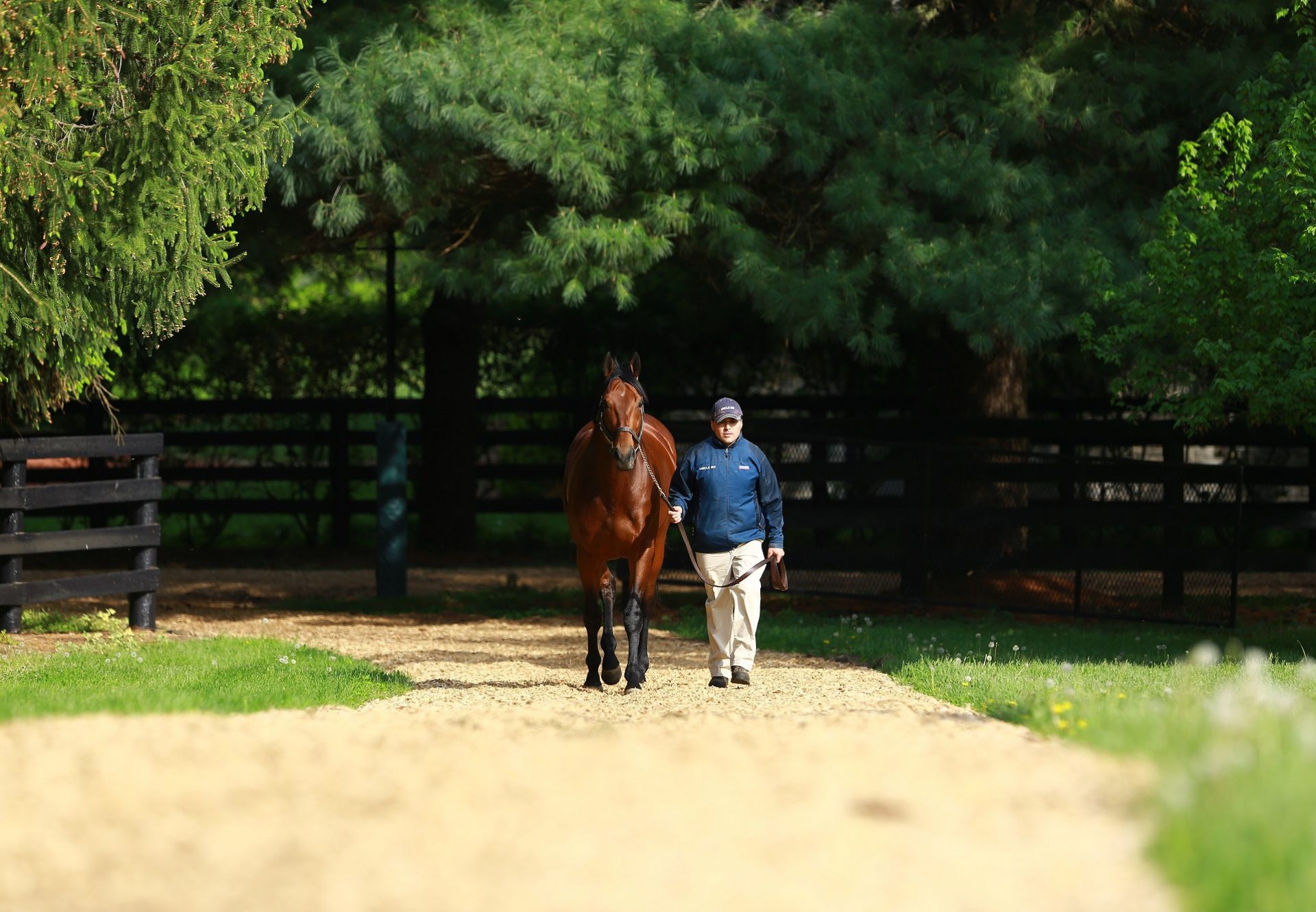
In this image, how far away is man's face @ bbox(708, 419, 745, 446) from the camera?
9.04m

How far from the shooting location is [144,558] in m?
11.8

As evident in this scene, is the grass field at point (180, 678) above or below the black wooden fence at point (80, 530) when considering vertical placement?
below

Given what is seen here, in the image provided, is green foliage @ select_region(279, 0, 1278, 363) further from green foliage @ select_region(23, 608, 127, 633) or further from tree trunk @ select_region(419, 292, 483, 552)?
tree trunk @ select_region(419, 292, 483, 552)

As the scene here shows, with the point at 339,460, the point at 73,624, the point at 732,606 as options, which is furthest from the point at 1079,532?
the point at 339,460

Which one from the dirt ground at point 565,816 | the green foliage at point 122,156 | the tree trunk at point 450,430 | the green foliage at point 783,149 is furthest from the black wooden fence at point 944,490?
the dirt ground at point 565,816

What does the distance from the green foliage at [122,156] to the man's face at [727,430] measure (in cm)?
326

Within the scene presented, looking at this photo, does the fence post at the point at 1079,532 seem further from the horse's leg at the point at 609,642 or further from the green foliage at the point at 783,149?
the horse's leg at the point at 609,642

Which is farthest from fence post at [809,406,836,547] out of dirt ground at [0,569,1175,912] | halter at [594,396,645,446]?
dirt ground at [0,569,1175,912]

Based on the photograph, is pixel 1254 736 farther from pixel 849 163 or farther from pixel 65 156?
pixel 849 163

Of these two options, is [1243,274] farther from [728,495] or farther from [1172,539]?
[728,495]

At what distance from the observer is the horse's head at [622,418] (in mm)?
8633

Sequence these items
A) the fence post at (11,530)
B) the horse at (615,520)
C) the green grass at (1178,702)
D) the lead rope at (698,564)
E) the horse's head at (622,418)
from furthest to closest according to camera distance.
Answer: the fence post at (11,530) → the lead rope at (698,564) → the horse at (615,520) → the horse's head at (622,418) → the green grass at (1178,702)

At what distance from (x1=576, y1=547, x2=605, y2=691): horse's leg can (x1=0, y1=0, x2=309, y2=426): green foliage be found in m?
2.92

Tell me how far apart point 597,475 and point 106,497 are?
4.66 metres
